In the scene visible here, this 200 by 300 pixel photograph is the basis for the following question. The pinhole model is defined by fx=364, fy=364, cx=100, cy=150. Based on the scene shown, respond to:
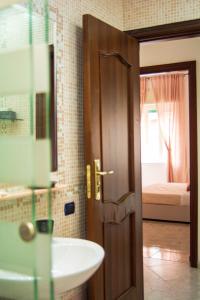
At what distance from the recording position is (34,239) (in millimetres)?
1047

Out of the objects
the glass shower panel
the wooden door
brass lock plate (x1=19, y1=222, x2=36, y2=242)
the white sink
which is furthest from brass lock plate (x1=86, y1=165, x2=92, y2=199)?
brass lock plate (x1=19, y1=222, x2=36, y2=242)

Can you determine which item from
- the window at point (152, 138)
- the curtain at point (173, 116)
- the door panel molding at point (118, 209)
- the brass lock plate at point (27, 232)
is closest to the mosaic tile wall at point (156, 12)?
the door panel molding at point (118, 209)

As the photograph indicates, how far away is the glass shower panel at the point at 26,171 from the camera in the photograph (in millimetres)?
1036

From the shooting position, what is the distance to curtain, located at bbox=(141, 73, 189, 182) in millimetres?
6969

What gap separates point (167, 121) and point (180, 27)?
4636mm

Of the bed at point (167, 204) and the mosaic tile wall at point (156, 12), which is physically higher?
the mosaic tile wall at point (156, 12)

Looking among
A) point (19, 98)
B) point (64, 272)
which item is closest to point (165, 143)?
point (64, 272)

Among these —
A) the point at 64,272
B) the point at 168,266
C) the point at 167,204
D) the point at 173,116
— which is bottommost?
the point at 168,266

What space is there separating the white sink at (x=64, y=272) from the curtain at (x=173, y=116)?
17.8 feet

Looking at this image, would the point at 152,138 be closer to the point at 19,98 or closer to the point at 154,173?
the point at 154,173

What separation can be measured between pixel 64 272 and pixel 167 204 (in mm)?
4303

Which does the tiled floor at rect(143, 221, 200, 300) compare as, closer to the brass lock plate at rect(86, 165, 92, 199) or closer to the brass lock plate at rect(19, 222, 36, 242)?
the brass lock plate at rect(86, 165, 92, 199)

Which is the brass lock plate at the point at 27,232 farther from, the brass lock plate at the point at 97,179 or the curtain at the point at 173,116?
the curtain at the point at 173,116

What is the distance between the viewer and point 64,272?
1.46 meters
